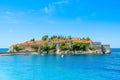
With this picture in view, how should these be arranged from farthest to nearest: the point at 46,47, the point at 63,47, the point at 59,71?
1. the point at 46,47
2. the point at 63,47
3. the point at 59,71

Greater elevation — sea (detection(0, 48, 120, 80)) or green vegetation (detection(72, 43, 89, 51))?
A: green vegetation (detection(72, 43, 89, 51))

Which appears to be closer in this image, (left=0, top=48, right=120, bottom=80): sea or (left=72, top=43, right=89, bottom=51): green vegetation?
(left=0, top=48, right=120, bottom=80): sea

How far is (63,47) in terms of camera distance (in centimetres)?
14188

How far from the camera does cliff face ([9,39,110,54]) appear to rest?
143m

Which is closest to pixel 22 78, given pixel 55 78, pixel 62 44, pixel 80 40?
pixel 55 78

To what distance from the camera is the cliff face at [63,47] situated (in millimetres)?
143375

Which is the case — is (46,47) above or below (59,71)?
above

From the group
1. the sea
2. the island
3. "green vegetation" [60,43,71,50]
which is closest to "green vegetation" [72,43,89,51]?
the island

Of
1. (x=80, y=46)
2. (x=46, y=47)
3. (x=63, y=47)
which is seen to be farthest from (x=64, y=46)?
(x=46, y=47)

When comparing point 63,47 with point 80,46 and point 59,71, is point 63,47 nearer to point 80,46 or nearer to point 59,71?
point 80,46

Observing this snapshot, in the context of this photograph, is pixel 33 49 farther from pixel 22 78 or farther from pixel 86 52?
pixel 22 78

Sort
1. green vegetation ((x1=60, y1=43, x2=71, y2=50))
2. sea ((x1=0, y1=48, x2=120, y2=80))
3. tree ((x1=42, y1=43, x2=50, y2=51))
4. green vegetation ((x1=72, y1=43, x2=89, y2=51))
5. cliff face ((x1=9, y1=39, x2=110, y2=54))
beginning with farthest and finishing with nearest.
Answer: tree ((x1=42, y1=43, x2=50, y2=51)) → cliff face ((x1=9, y1=39, x2=110, y2=54)) → green vegetation ((x1=72, y1=43, x2=89, y2=51)) → green vegetation ((x1=60, y1=43, x2=71, y2=50)) → sea ((x1=0, y1=48, x2=120, y2=80))

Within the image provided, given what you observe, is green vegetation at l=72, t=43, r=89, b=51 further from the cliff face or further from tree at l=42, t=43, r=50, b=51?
tree at l=42, t=43, r=50, b=51

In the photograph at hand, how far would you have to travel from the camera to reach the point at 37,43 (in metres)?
150
